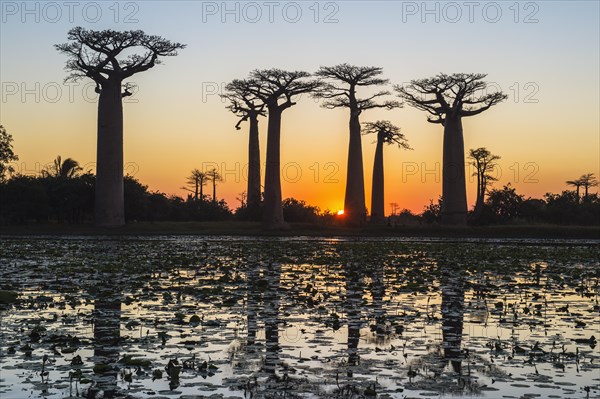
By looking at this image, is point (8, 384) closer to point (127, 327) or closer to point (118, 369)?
point (118, 369)

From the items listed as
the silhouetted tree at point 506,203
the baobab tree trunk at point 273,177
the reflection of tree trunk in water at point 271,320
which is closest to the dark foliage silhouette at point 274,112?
the baobab tree trunk at point 273,177

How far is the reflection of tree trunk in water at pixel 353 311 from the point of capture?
27.9 feet

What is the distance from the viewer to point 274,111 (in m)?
53.9

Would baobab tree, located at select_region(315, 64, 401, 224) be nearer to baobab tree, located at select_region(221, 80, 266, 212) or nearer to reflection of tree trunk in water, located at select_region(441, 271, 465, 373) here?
baobab tree, located at select_region(221, 80, 266, 212)

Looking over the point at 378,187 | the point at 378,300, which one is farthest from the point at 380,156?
the point at 378,300

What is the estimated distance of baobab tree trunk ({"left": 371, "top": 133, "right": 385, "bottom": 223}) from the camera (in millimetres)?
65312

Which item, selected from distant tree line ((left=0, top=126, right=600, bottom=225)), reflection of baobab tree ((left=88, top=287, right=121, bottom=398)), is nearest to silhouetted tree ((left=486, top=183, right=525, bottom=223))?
distant tree line ((left=0, top=126, right=600, bottom=225))

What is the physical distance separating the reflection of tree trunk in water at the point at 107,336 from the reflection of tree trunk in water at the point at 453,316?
2.93 meters

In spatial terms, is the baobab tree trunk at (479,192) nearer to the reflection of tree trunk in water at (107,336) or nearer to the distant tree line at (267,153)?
the distant tree line at (267,153)

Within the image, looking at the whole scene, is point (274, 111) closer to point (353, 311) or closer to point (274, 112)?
point (274, 112)

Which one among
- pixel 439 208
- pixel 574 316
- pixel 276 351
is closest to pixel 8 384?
pixel 276 351

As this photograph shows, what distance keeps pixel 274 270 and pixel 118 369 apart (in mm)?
11660

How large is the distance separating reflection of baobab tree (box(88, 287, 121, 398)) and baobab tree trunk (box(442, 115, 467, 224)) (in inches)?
1681

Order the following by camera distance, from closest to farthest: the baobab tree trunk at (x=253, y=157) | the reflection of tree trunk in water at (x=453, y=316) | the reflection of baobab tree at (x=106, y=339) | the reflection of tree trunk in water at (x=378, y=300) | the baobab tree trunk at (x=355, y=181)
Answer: the reflection of baobab tree at (x=106, y=339) < the reflection of tree trunk in water at (x=453, y=316) < the reflection of tree trunk in water at (x=378, y=300) < the baobab tree trunk at (x=355, y=181) < the baobab tree trunk at (x=253, y=157)
